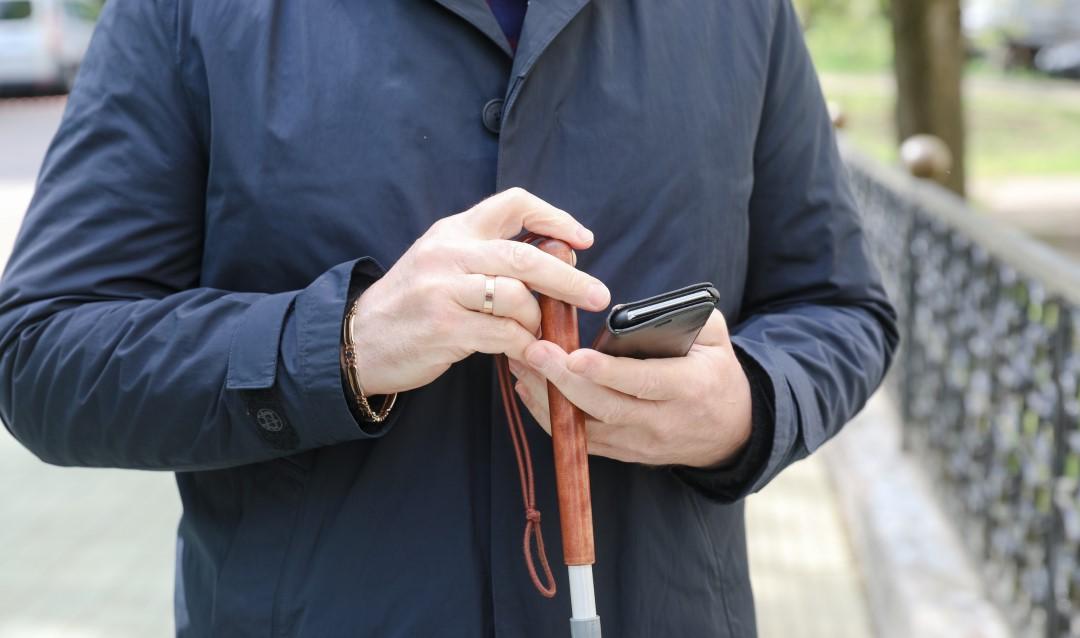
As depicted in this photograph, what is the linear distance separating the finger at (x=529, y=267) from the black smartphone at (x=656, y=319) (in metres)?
0.04

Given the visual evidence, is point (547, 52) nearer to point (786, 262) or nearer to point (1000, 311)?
point (786, 262)

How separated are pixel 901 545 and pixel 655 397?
289 cm

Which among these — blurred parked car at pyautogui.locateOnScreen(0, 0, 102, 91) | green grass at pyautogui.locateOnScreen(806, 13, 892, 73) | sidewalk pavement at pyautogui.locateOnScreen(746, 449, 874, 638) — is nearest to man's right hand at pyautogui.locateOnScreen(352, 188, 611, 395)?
sidewalk pavement at pyautogui.locateOnScreen(746, 449, 874, 638)

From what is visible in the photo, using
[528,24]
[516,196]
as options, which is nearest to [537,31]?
[528,24]

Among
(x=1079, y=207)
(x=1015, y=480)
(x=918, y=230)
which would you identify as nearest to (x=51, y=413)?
(x=1015, y=480)

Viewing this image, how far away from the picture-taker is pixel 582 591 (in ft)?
4.30

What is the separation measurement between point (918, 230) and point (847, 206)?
131 inches

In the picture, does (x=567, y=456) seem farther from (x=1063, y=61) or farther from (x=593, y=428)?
(x=1063, y=61)

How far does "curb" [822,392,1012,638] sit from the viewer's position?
3420mm

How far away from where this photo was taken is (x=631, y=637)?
148cm

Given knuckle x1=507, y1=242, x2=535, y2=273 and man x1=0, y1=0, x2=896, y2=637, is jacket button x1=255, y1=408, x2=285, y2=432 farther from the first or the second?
knuckle x1=507, y1=242, x2=535, y2=273

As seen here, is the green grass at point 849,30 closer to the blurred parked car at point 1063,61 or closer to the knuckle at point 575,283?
the blurred parked car at point 1063,61

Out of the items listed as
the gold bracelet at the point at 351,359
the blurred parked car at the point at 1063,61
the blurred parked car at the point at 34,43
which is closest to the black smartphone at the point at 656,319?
the gold bracelet at the point at 351,359

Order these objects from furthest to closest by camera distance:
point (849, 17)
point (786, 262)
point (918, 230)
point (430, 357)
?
point (849, 17), point (918, 230), point (786, 262), point (430, 357)
